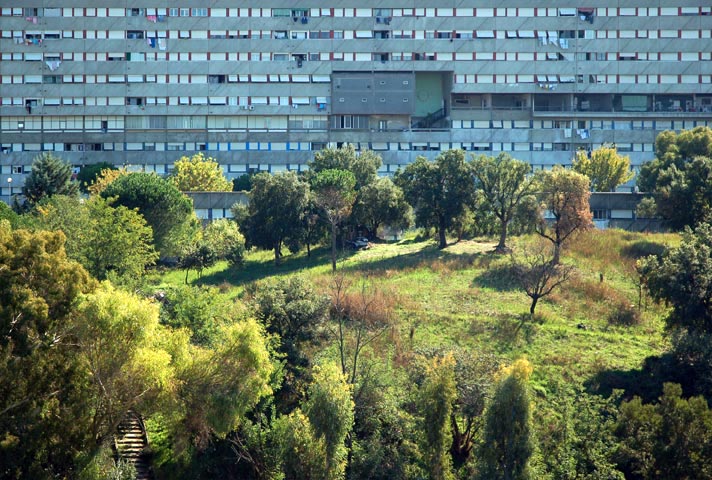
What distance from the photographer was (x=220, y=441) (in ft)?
147

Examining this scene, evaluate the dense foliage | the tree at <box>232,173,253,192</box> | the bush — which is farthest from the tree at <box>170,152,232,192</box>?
the bush

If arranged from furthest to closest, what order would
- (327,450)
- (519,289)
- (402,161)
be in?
1. (402,161)
2. (519,289)
3. (327,450)

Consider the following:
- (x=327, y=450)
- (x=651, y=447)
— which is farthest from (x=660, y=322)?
(x=327, y=450)

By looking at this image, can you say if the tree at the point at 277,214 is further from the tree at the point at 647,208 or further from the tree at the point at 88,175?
the tree at the point at 88,175

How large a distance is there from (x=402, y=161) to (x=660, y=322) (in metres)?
55.3

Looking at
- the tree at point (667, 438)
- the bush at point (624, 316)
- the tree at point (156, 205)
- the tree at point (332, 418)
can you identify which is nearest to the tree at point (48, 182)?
the tree at point (156, 205)

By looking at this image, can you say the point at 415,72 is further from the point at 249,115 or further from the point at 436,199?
the point at 436,199

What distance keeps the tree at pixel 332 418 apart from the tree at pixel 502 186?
25.4m

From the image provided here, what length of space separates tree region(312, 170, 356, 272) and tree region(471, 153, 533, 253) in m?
7.88

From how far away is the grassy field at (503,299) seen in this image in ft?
168

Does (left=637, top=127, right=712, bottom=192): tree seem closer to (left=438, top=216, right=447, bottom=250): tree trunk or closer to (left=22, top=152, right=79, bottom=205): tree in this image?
(left=438, top=216, right=447, bottom=250): tree trunk

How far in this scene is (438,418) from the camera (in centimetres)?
4359

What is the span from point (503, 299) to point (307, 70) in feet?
188

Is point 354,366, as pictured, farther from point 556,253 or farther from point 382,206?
point 382,206
